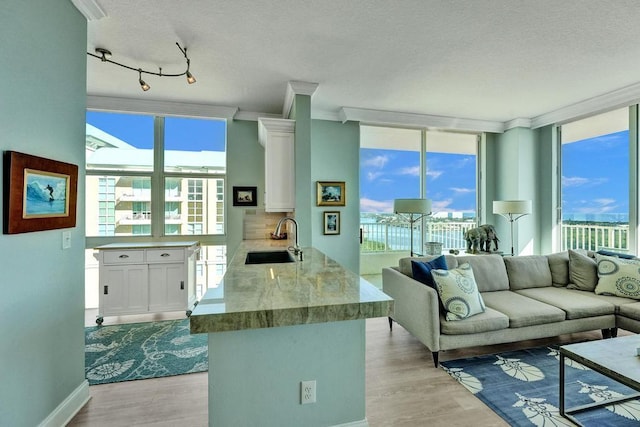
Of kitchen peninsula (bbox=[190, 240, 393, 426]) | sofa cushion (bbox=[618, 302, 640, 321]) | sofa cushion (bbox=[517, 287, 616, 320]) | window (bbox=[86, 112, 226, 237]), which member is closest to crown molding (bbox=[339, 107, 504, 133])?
window (bbox=[86, 112, 226, 237])

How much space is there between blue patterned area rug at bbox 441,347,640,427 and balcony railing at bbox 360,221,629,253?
96.7 inches

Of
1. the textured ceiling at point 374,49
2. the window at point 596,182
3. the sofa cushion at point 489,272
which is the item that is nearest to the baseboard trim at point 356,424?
the sofa cushion at point 489,272

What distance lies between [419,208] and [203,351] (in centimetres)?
300

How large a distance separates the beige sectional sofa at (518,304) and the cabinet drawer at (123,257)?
9.37 feet

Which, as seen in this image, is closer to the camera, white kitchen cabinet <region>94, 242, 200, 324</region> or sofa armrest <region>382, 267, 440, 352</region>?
sofa armrest <region>382, 267, 440, 352</region>

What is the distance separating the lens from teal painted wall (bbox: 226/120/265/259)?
14.5ft

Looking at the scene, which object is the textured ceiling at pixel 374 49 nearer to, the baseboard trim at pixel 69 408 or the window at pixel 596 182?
the window at pixel 596 182

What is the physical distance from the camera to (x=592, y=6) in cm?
217

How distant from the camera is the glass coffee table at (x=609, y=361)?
1.68 m

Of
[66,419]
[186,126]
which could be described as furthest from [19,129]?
[186,126]

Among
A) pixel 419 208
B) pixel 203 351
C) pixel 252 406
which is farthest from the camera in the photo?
pixel 419 208

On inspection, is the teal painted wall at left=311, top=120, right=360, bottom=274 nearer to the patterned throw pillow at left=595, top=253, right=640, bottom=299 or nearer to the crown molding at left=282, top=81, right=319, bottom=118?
the crown molding at left=282, top=81, right=319, bottom=118

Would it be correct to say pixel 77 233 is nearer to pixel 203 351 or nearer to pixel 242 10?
pixel 203 351

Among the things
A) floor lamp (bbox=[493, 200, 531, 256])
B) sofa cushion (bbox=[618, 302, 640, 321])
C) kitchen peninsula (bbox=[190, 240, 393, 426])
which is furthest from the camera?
floor lamp (bbox=[493, 200, 531, 256])
